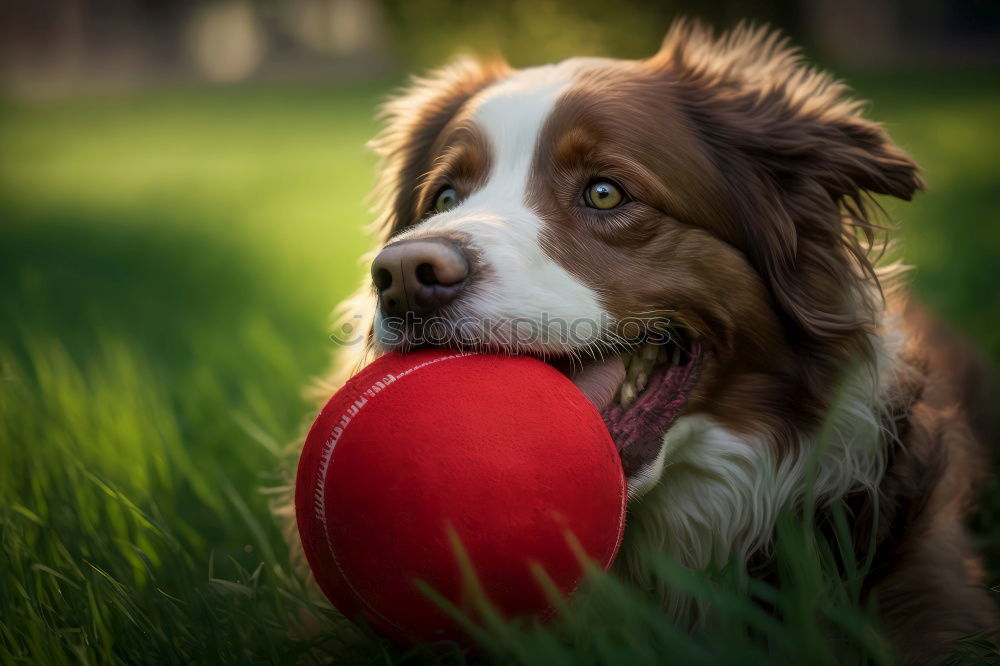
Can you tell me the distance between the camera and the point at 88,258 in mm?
8562

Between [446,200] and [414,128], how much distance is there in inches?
28.0

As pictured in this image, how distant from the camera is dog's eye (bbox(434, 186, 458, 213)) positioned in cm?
300

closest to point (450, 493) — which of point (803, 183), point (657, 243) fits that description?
point (657, 243)

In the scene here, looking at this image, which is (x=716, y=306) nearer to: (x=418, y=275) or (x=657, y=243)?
(x=657, y=243)

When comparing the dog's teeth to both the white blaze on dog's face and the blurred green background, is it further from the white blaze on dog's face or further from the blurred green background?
the blurred green background

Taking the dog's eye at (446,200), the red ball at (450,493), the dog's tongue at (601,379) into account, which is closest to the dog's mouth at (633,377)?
the dog's tongue at (601,379)

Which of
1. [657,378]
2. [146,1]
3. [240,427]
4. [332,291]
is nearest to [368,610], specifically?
[657,378]

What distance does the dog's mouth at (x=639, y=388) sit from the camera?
8.13 ft

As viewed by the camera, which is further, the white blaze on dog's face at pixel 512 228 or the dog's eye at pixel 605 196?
the dog's eye at pixel 605 196

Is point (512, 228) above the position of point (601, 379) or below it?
above

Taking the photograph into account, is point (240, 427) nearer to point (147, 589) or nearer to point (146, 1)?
point (147, 589)

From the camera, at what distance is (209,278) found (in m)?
7.66

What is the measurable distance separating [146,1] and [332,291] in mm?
29440

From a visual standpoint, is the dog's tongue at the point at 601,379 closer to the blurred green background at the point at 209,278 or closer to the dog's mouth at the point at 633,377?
the dog's mouth at the point at 633,377
